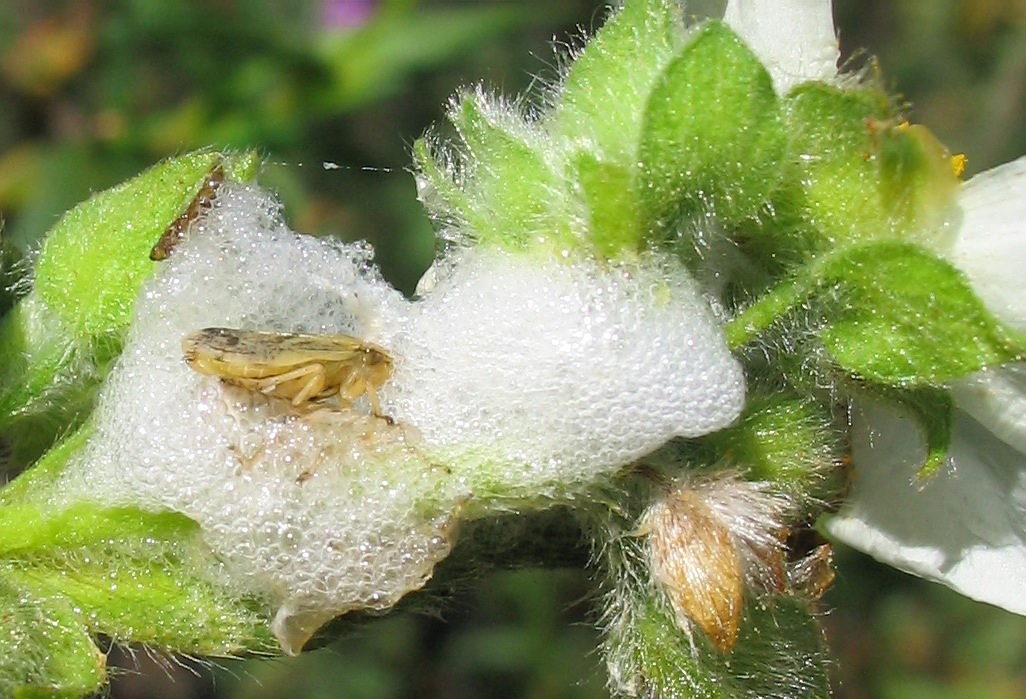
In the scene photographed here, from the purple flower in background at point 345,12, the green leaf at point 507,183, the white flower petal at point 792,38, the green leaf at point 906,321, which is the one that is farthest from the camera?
the purple flower in background at point 345,12

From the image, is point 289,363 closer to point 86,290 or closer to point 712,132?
point 86,290

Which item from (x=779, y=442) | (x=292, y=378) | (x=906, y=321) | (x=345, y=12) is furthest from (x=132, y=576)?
(x=345, y=12)

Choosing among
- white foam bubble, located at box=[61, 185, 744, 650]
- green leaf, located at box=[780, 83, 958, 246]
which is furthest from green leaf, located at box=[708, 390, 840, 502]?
green leaf, located at box=[780, 83, 958, 246]

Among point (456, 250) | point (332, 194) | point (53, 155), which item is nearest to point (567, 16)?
point (332, 194)

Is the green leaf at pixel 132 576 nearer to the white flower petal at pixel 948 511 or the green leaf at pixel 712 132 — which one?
the green leaf at pixel 712 132

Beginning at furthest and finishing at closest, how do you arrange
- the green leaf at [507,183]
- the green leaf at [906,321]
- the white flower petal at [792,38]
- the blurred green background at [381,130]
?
the blurred green background at [381,130], the white flower petal at [792,38], the green leaf at [507,183], the green leaf at [906,321]

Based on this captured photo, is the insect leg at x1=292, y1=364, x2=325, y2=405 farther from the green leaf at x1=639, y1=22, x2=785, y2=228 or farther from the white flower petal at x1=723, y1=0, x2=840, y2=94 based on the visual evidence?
the white flower petal at x1=723, y1=0, x2=840, y2=94

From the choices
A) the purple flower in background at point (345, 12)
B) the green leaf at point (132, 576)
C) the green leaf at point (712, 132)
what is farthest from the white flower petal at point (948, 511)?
the purple flower in background at point (345, 12)
